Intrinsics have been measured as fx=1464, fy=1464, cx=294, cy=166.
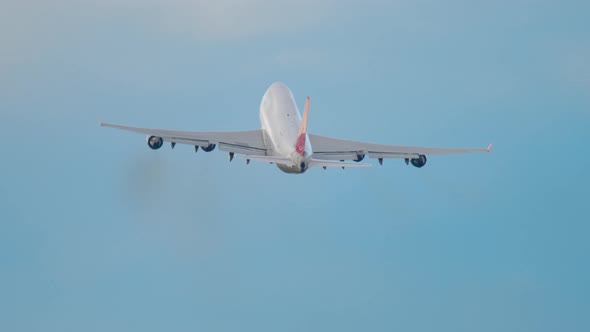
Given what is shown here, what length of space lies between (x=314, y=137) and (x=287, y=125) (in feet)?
10.2

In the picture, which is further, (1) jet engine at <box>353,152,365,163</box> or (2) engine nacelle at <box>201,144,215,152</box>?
(1) jet engine at <box>353,152,365,163</box>

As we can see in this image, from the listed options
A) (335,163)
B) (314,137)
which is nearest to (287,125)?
(314,137)

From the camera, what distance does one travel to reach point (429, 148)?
112m

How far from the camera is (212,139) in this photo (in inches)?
4166

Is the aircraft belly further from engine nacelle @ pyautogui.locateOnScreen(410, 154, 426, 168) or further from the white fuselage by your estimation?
engine nacelle @ pyautogui.locateOnScreen(410, 154, 426, 168)

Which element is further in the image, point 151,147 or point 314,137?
point 314,137

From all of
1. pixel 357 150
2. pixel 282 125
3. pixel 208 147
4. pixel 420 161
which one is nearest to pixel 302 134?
pixel 282 125

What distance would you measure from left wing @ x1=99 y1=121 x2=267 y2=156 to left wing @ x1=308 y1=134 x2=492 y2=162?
4327mm

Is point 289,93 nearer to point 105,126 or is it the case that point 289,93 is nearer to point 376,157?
point 376,157

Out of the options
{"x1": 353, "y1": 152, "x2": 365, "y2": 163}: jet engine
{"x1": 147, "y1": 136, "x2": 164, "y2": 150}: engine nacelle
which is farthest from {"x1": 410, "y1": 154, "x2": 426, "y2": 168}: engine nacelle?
{"x1": 147, "y1": 136, "x2": 164, "y2": 150}: engine nacelle

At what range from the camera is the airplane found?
331ft

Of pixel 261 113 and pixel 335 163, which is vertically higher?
pixel 261 113

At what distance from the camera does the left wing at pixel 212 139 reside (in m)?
103

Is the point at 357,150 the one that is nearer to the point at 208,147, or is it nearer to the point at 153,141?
the point at 208,147
